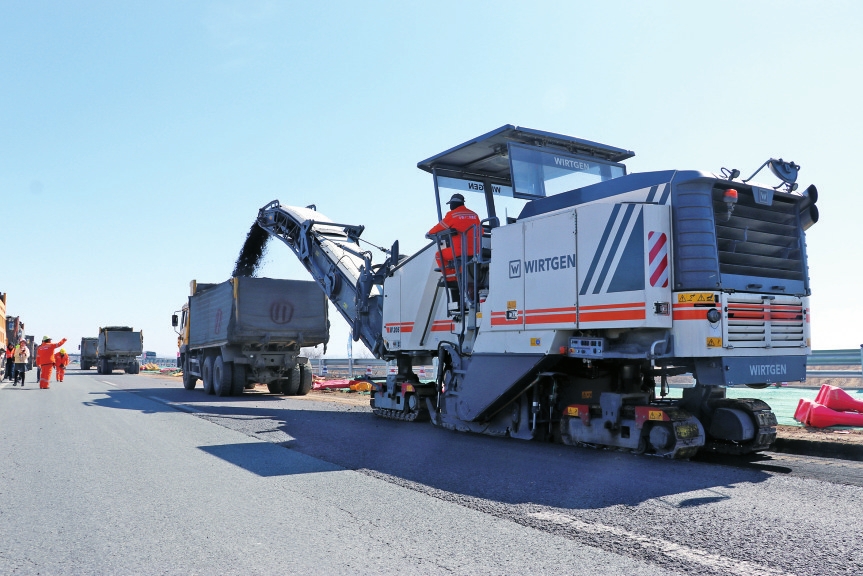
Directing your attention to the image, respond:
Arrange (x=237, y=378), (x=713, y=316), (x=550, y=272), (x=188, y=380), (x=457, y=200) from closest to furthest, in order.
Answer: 1. (x=713, y=316)
2. (x=550, y=272)
3. (x=457, y=200)
4. (x=237, y=378)
5. (x=188, y=380)

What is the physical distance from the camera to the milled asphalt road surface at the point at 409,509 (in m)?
3.54

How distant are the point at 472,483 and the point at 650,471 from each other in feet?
5.25

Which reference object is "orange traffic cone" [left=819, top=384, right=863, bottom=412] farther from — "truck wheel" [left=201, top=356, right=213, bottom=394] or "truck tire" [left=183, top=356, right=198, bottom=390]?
"truck tire" [left=183, top=356, right=198, bottom=390]

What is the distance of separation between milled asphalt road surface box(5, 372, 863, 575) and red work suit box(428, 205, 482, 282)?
2.34m

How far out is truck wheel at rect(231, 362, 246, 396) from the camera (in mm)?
16938

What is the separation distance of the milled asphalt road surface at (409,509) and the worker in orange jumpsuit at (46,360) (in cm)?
1465

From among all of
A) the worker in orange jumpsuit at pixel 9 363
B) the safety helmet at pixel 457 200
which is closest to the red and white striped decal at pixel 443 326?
the safety helmet at pixel 457 200

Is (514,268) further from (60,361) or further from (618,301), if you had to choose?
(60,361)

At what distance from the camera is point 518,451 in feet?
23.8

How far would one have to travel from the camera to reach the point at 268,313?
16906 millimetres

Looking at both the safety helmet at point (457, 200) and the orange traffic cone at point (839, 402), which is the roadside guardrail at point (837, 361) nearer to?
the orange traffic cone at point (839, 402)

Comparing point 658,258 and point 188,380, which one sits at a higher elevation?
point 658,258

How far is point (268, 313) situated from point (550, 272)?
10658 millimetres

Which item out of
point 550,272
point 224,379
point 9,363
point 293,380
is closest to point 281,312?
point 293,380
